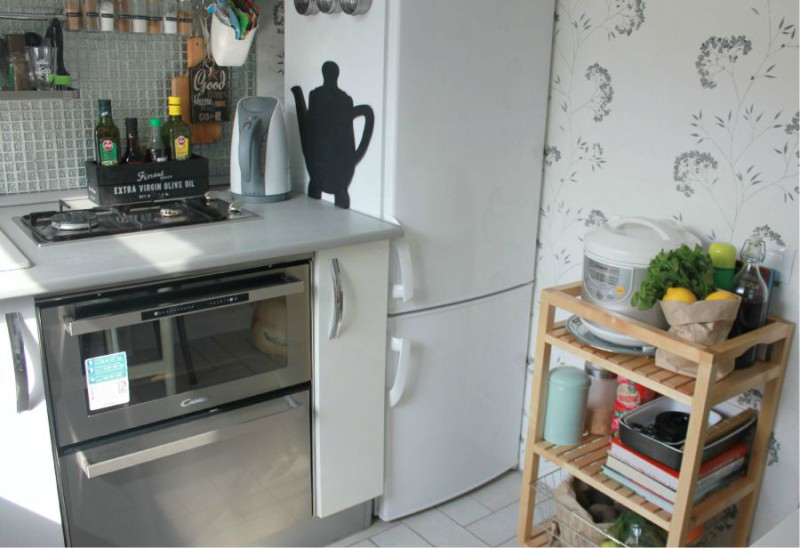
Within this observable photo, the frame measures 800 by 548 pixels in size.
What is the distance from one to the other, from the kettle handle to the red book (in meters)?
0.99

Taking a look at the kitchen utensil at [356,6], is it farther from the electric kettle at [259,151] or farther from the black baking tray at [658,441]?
the black baking tray at [658,441]

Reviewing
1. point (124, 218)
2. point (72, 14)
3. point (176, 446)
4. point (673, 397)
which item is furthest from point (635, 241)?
point (72, 14)

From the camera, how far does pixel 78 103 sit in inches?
84.1

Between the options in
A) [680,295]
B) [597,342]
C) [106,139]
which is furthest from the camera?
[106,139]

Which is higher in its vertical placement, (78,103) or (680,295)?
(78,103)

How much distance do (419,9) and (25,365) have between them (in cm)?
122

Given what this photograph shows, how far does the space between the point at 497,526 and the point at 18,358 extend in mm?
1451

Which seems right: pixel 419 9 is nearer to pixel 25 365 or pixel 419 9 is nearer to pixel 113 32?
pixel 113 32

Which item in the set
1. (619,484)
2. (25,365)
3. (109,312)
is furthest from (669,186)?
(25,365)

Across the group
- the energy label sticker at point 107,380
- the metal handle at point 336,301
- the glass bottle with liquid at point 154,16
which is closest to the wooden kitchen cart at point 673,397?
the metal handle at point 336,301

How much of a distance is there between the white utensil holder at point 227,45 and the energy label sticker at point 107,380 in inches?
39.0

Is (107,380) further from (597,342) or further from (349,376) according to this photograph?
(597,342)

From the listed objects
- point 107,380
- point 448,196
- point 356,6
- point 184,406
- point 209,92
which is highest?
point 356,6

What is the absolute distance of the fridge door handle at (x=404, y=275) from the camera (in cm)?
200
